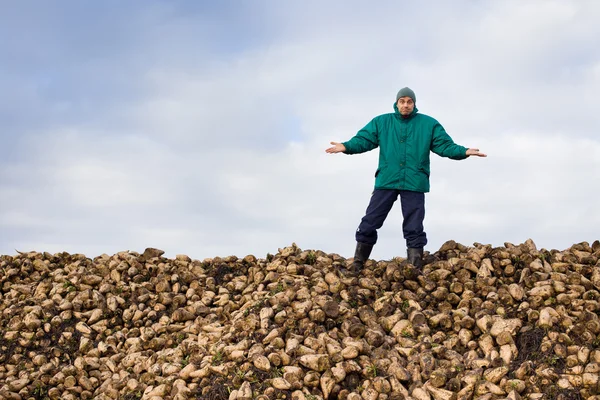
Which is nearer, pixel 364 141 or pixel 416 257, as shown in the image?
pixel 416 257

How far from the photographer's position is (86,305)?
8109 mm

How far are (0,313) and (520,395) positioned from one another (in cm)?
605

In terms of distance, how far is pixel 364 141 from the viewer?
325 inches

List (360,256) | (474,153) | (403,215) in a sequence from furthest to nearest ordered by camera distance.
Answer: (360,256) < (403,215) < (474,153)

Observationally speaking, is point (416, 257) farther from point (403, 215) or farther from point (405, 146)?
point (405, 146)

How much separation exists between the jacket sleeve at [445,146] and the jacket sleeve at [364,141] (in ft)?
2.21

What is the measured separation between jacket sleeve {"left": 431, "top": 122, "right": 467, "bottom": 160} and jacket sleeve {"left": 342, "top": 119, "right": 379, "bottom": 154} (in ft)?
2.21

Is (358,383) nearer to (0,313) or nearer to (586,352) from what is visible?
(586,352)

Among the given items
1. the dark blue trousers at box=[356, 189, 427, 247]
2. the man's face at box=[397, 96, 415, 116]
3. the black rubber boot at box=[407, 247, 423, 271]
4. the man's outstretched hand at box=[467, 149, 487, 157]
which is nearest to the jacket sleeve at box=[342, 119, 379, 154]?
the man's face at box=[397, 96, 415, 116]

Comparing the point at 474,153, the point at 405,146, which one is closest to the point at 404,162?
the point at 405,146

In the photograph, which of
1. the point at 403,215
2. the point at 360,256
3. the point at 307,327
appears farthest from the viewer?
the point at 360,256

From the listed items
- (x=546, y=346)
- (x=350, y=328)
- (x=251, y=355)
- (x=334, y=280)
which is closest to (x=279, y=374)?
(x=251, y=355)

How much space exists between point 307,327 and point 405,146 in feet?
8.52

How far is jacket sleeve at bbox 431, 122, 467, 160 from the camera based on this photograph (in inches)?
316
